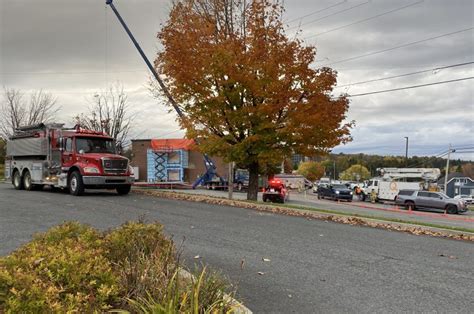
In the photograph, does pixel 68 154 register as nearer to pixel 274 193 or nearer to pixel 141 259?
pixel 274 193

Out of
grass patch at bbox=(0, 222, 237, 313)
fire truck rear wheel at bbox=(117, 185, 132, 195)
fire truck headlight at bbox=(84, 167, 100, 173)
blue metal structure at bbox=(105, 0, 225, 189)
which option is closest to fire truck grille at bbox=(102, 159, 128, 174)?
fire truck headlight at bbox=(84, 167, 100, 173)

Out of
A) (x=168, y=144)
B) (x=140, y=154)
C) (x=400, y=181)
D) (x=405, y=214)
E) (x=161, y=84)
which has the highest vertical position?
(x=161, y=84)

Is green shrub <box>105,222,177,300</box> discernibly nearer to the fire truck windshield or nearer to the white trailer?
the fire truck windshield

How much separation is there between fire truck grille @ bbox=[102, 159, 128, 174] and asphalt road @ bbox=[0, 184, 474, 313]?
4.80 meters

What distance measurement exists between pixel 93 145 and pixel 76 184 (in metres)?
1.88

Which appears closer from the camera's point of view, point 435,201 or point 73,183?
point 73,183

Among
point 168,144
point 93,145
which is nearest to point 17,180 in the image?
point 93,145

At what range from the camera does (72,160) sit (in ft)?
60.7

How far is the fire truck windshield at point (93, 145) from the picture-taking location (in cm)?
1866

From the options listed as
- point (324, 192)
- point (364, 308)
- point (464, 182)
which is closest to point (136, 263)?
point (364, 308)

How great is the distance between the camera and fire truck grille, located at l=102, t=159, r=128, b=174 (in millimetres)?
18156

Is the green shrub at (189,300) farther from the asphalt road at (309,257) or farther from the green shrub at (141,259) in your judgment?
the asphalt road at (309,257)

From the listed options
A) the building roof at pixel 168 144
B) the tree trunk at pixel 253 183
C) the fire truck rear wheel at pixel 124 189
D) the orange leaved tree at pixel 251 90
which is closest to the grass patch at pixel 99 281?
the orange leaved tree at pixel 251 90

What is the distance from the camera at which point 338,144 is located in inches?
712
